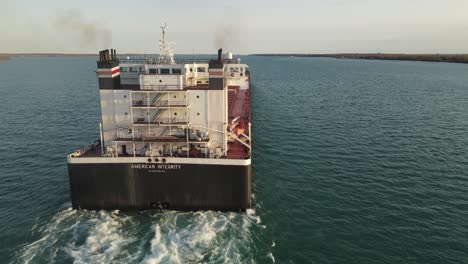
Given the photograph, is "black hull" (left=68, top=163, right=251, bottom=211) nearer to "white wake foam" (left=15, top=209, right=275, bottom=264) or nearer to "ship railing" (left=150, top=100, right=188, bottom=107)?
"white wake foam" (left=15, top=209, right=275, bottom=264)

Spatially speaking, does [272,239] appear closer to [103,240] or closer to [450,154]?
[103,240]

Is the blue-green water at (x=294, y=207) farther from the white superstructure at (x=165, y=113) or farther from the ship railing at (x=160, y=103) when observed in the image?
the ship railing at (x=160, y=103)

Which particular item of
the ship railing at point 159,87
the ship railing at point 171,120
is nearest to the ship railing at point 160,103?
the ship railing at point 159,87

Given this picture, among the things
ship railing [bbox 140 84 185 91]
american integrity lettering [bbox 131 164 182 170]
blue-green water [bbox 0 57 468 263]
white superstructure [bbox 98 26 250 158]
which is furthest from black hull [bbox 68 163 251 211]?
ship railing [bbox 140 84 185 91]

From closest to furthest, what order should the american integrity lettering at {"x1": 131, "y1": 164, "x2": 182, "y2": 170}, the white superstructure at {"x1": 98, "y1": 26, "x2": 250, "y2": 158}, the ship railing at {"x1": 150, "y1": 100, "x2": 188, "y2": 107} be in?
the american integrity lettering at {"x1": 131, "y1": 164, "x2": 182, "y2": 170} < the white superstructure at {"x1": 98, "y1": 26, "x2": 250, "y2": 158} < the ship railing at {"x1": 150, "y1": 100, "x2": 188, "y2": 107}

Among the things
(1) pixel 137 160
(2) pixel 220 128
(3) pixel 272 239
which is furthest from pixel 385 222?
(1) pixel 137 160

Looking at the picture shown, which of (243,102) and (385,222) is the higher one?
(243,102)
